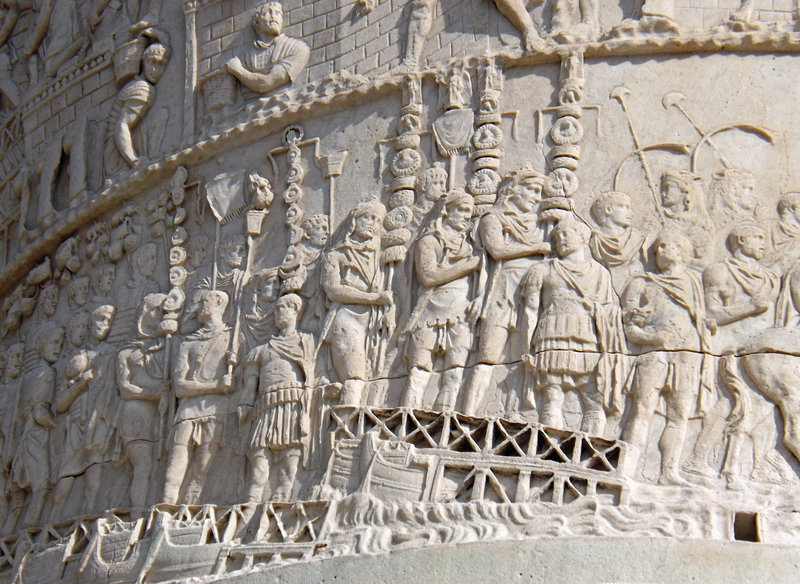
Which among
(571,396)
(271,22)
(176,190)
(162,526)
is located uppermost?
(271,22)

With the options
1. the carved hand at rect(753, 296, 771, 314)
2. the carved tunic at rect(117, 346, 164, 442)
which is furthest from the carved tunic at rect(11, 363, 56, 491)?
the carved hand at rect(753, 296, 771, 314)

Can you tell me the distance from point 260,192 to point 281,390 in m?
1.96

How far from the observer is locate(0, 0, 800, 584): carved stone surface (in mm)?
11859

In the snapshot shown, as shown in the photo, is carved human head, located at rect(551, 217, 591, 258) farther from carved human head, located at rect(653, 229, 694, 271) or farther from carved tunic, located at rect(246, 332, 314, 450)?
carved tunic, located at rect(246, 332, 314, 450)

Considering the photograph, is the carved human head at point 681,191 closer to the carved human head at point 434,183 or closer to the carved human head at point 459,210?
the carved human head at point 459,210

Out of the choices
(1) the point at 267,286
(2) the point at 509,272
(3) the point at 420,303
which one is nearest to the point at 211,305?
(1) the point at 267,286

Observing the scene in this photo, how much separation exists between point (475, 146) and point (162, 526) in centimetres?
391

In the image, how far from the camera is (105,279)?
589 inches

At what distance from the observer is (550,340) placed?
12.4 metres

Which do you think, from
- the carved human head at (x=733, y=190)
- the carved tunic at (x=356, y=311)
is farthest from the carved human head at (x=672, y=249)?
the carved tunic at (x=356, y=311)

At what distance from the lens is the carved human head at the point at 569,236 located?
12781 millimetres

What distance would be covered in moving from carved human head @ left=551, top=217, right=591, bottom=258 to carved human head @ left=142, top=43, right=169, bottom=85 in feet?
14.6

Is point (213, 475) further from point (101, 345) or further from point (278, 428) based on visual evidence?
point (101, 345)

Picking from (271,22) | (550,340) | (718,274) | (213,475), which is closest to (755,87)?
(718,274)
